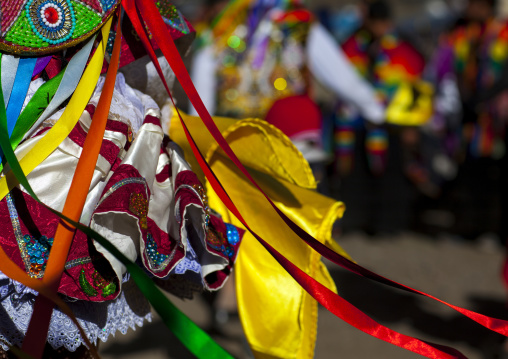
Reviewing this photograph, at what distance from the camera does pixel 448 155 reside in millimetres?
5898

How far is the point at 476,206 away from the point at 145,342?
3286 millimetres

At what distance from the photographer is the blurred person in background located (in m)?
4.65

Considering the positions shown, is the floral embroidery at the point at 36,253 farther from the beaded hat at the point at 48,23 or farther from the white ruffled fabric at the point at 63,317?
the beaded hat at the point at 48,23

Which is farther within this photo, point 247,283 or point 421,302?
point 421,302

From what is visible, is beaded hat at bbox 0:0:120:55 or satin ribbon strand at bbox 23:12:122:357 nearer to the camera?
satin ribbon strand at bbox 23:12:122:357

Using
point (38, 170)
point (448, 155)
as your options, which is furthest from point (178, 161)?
point (448, 155)

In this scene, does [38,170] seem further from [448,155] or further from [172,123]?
[448,155]

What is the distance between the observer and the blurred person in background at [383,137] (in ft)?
15.3

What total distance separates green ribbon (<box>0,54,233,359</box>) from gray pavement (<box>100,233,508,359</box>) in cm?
104

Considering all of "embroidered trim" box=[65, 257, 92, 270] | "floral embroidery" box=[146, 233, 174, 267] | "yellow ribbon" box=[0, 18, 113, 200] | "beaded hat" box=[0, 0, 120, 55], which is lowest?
"floral embroidery" box=[146, 233, 174, 267]

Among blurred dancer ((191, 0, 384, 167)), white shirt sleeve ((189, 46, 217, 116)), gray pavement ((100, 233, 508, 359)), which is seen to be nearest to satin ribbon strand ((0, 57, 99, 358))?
gray pavement ((100, 233, 508, 359))

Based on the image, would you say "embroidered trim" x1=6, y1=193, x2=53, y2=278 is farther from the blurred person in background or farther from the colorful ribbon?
the blurred person in background

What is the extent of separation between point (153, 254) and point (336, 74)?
238cm

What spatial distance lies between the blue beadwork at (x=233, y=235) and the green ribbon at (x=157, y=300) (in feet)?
0.94
